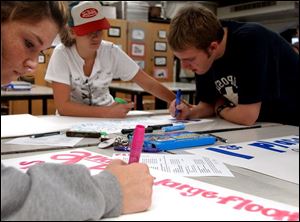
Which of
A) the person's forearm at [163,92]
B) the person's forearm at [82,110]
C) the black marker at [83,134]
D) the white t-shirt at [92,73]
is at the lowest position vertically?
the black marker at [83,134]

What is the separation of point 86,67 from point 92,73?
44mm

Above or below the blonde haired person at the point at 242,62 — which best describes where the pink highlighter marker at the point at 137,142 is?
below

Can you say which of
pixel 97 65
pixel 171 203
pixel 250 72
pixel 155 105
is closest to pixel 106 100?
pixel 97 65

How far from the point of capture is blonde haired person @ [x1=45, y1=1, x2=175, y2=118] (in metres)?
1.67

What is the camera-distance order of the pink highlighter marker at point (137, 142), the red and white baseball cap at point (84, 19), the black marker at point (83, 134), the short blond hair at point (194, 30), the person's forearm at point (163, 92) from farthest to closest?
the person's forearm at point (163, 92)
the red and white baseball cap at point (84, 19)
the short blond hair at point (194, 30)
the black marker at point (83, 134)
the pink highlighter marker at point (137, 142)

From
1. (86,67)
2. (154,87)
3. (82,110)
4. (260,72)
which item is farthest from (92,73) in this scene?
(260,72)

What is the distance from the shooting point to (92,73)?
182 centimetres

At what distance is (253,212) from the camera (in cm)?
61

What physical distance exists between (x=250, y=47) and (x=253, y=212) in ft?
3.26

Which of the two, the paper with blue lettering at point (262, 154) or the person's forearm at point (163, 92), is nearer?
the paper with blue lettering at point (262, 154)

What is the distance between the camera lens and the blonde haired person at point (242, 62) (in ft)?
4.81

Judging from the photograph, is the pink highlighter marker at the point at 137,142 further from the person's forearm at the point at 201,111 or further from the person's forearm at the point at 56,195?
the person's forearm at the point at 201,111

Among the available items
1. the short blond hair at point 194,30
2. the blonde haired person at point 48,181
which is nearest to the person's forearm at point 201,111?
the short blond hair at point 194,30

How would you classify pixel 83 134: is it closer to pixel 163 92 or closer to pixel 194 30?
pixel 194 30
